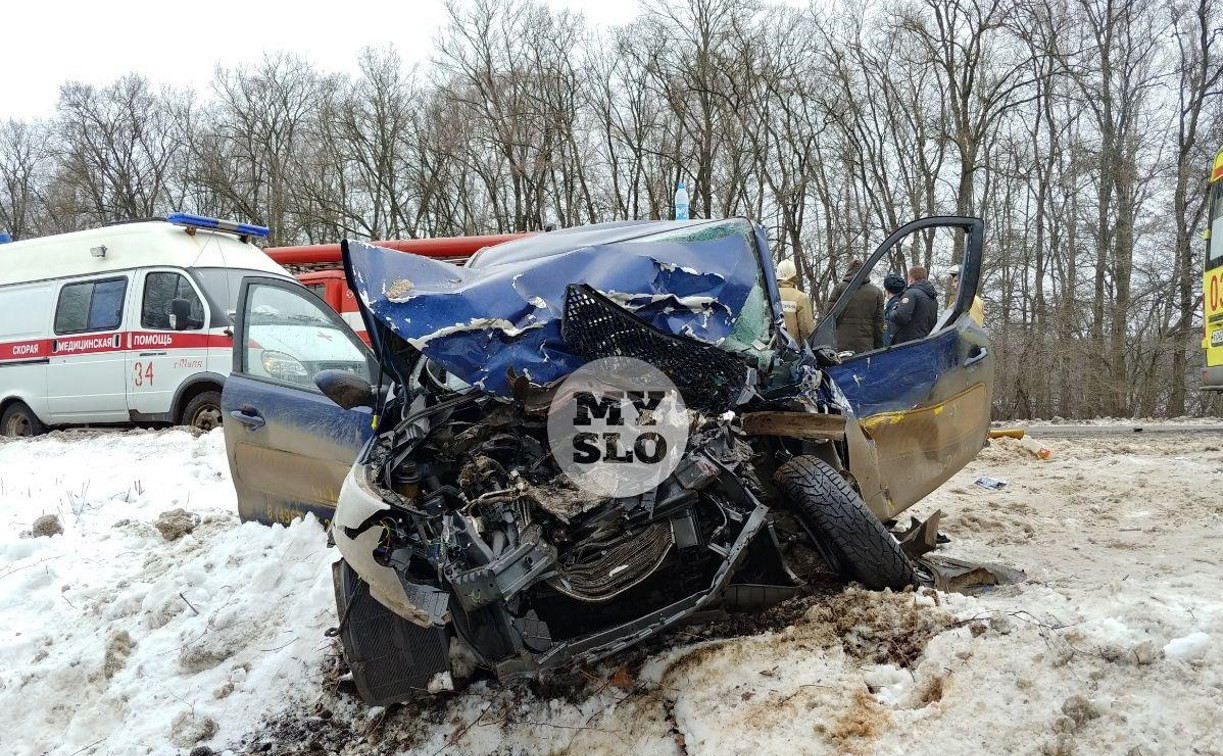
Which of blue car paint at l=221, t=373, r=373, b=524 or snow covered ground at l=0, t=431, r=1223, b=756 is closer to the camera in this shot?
snow covered ground at l=0, t=431, r=1223, b=756

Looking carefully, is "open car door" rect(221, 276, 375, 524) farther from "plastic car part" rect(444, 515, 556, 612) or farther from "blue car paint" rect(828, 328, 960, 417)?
"blue car paint" rect(828, 328, 960, 417)

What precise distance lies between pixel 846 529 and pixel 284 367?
3271 mm

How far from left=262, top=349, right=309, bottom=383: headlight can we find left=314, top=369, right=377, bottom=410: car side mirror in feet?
3.86

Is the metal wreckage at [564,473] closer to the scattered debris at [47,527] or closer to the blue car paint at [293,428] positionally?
the blue car paint at [293,428]

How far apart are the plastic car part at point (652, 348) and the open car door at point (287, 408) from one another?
180 cm

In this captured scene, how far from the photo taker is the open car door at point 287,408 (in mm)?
4367

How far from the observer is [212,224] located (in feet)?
32.2

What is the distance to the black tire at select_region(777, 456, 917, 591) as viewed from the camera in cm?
323

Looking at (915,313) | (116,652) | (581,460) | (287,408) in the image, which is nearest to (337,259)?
(287,408)

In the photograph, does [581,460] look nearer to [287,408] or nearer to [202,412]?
[287,408]

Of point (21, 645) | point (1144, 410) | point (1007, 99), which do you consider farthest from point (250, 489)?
point (1007, 99)

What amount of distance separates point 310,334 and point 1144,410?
18.4 meters

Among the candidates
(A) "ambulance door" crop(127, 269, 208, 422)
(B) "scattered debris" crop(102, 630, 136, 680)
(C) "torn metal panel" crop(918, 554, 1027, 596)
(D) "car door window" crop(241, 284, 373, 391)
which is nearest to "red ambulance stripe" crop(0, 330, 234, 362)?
(A) "ambulance door" crop(127, 269, 208, 422)

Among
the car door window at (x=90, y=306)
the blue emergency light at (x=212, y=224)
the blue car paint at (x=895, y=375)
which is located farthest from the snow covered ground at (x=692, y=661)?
the blue emergency light at (x=212, y=224)
